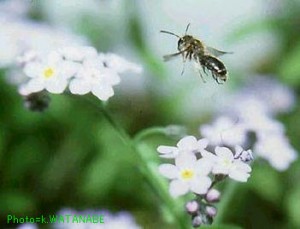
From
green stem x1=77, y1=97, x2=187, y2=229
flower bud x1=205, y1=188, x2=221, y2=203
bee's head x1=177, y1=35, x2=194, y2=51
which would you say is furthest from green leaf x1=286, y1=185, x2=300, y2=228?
flower bud x1=205, y1=188, x2=221, y2=203

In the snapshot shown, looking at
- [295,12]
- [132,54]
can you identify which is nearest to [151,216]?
[132,54]

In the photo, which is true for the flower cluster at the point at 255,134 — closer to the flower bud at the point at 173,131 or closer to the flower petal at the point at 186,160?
the flower bud at the point at 173,131

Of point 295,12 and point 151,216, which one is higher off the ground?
point 295,12

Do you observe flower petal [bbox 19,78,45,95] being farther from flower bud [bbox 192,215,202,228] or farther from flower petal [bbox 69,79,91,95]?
flower bud [bbox 192,215,202,228]

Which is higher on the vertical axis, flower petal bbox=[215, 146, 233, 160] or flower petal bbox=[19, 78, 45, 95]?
flower petal bbox=[19, 78, 45, 95]

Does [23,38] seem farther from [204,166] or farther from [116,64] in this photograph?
[204,166]

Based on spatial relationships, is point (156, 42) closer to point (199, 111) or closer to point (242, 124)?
point (199, 111)

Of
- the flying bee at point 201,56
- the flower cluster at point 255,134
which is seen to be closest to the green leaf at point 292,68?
the flower cluster at point 255,134
